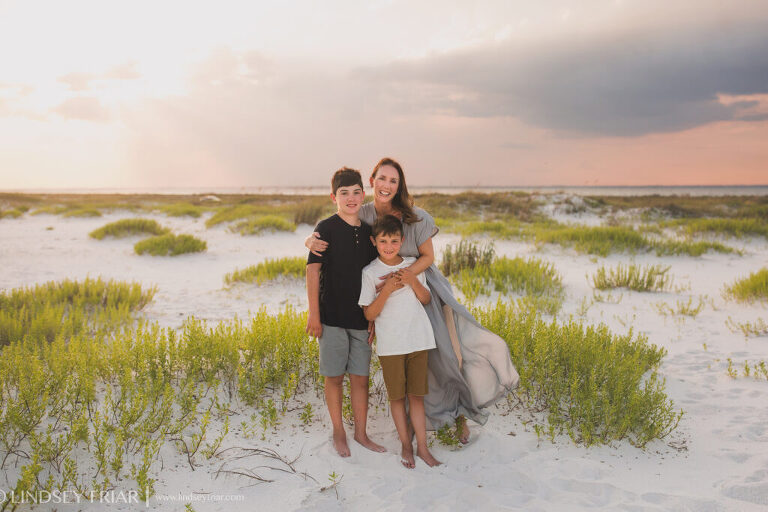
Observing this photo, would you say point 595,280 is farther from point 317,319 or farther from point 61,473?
point 61,473

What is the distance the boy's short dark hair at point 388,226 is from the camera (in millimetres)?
2795

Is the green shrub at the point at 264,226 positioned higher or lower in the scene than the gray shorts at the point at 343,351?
higher

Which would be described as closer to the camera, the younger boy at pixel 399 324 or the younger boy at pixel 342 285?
the younger boy at pixel 399 324

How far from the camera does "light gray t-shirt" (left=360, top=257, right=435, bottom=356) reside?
285cm

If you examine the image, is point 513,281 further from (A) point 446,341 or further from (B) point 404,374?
(B) point 404,374

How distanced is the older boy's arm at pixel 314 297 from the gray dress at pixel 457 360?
0.52 m

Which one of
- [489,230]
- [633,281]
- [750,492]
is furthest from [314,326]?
[489,230]

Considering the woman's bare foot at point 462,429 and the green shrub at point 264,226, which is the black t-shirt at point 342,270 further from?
the green shrub at point 264,226

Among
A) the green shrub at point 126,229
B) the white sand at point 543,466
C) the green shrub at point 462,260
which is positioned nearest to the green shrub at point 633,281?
the green shrub at point 462,260

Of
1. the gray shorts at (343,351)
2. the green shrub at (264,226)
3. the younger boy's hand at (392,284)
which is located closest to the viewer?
the younger boy's hand at (392,284)

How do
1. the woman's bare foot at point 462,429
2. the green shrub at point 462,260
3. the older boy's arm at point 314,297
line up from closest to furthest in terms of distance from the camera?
the older boy's arm at point 314,297 < the woman's bare foot at point 462,429 < the green shrub at point 462,260

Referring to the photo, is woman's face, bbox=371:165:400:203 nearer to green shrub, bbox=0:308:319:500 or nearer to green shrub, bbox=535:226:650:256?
green shrub, bbox=0:308:319:500

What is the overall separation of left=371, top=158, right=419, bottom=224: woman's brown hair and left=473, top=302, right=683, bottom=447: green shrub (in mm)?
1534

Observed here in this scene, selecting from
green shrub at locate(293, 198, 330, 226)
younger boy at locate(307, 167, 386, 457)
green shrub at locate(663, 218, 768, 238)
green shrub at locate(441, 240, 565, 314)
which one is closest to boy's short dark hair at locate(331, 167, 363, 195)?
younger boy at locate(307, 167, 386, 457)
